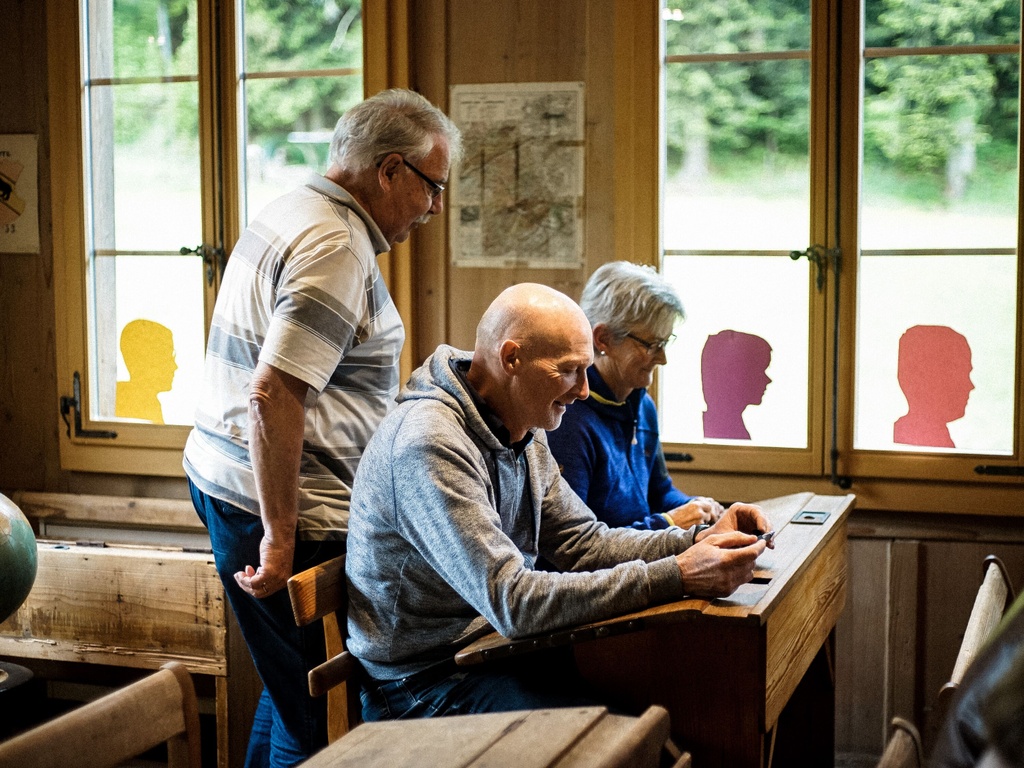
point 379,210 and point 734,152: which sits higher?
point 734,152

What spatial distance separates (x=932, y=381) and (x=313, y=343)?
1922 millimetres

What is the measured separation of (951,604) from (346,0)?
8.38 ft

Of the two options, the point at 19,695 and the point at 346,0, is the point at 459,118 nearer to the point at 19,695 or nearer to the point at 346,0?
the point at 346,0

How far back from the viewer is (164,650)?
10.4 feet

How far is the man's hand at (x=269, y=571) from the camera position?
220cm

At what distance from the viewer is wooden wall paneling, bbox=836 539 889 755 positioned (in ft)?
11.1

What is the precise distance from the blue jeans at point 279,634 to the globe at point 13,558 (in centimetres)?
57

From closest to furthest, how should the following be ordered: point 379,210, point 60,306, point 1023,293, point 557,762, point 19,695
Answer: point 557,762 → point 379,210 → point 19,695 → point 1023,293 → point 60,306

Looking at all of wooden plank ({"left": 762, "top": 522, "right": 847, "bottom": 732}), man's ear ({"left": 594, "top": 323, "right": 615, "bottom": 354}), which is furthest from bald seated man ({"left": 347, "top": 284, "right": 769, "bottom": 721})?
man's ear ({"left": 594, "top": 323, "right": 615, "bottom": 354})

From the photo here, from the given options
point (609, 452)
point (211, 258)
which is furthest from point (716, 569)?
point (211, 258)

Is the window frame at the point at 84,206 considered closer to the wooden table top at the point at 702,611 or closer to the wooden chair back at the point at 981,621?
the wooden table top at the point at 702,611

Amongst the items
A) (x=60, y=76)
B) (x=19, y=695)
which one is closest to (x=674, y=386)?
(x=19, y=695)

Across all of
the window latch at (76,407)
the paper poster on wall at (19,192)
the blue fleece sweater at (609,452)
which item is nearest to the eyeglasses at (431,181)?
the blue fleece sweater at (609,452)

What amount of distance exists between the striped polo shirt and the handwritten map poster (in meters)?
1.21
